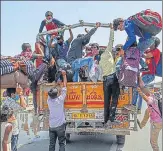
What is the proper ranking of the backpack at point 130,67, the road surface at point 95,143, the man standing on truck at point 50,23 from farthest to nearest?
the man standing on truck at point 50,23 < the road surface at point 95,143 < the backpack at point 130,67

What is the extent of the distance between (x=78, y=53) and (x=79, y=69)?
459 millimetres

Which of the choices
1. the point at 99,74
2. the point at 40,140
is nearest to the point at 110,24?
the point at 99,74

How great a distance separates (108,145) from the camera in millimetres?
8742

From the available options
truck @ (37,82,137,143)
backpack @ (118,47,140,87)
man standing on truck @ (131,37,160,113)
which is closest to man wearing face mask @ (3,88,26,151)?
truck @ (37,82,137,143)

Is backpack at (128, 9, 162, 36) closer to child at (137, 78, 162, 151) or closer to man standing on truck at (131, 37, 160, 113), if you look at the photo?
child at (137, 78, 162, 151)

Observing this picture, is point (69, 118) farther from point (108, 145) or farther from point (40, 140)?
point (40, 140)

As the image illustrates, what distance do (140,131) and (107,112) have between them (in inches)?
178

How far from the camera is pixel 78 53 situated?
8.06 metres

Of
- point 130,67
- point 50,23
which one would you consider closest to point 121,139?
point 130,67

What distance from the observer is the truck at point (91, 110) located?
7.16 meters

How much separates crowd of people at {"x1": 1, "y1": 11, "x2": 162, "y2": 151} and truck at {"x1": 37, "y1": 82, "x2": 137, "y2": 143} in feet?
0.53

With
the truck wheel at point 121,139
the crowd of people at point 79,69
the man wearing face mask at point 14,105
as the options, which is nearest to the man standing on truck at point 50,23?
the crowd of people at point 79,69

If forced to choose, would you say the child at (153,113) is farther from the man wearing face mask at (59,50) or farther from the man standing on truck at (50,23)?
the man standing on truck at (50,23)

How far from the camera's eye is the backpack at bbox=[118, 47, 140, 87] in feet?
21.6
